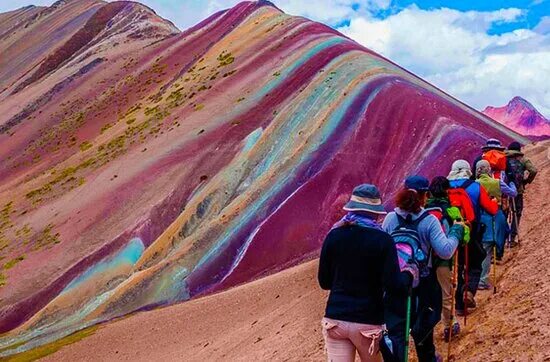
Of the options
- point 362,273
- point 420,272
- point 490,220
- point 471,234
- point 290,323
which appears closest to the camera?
point 362,273

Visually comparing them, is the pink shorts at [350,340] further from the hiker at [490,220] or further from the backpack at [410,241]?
the hiker at [490,220]

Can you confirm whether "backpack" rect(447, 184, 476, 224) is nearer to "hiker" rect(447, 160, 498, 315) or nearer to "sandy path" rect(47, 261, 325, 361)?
"hiker" rect(447, 160, 498, 315)

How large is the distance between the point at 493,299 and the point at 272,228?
45.5 ft

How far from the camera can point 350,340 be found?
5.91m

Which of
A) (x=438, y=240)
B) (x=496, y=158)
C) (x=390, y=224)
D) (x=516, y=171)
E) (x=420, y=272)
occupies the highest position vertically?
(x=390, y=224)

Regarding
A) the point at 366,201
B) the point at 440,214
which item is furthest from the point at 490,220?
the point at 366,201

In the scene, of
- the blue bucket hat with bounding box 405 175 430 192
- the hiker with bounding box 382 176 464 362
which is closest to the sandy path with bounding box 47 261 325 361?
the hiker with bounding box 382 176 464 362

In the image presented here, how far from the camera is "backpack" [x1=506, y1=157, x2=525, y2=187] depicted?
12.9 m

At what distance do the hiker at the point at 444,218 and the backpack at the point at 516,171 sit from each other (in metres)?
5.23

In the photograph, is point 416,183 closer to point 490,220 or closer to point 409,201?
point 409,201

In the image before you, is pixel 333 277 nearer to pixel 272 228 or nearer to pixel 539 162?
pixel 272 228

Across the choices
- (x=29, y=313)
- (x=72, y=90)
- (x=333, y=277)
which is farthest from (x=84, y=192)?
(x=333, y=277)

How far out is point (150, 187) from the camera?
2834 centimetres

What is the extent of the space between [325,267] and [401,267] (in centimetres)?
87
